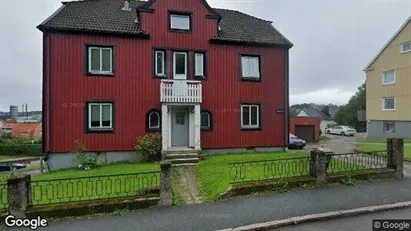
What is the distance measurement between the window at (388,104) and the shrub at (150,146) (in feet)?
87.8

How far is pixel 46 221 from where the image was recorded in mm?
7227

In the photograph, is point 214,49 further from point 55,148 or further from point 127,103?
point 55,148

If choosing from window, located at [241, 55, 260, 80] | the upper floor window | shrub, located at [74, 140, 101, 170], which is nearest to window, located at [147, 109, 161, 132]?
the upper floor window

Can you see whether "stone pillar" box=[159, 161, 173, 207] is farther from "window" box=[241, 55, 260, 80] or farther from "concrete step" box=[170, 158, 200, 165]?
"window" box=[241, 55, 260, 80]

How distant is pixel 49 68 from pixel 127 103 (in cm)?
→ 413

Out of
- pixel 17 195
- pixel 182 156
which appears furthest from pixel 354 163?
pixel 17 195

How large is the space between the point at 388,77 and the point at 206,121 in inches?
968

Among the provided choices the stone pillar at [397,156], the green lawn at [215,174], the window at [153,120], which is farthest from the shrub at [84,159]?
the stone pillar at [397,156]

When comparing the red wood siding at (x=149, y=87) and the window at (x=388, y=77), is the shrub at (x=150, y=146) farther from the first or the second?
the window at (x=388, y=77)

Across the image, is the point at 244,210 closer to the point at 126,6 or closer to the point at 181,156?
the point at 181,156

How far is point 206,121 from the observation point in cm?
1694

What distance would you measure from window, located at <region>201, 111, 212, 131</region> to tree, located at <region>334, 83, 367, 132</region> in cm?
5078

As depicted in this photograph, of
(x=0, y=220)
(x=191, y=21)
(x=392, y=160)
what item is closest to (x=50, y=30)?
(x=191, y=21)

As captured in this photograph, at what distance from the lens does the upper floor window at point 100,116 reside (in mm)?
15266
